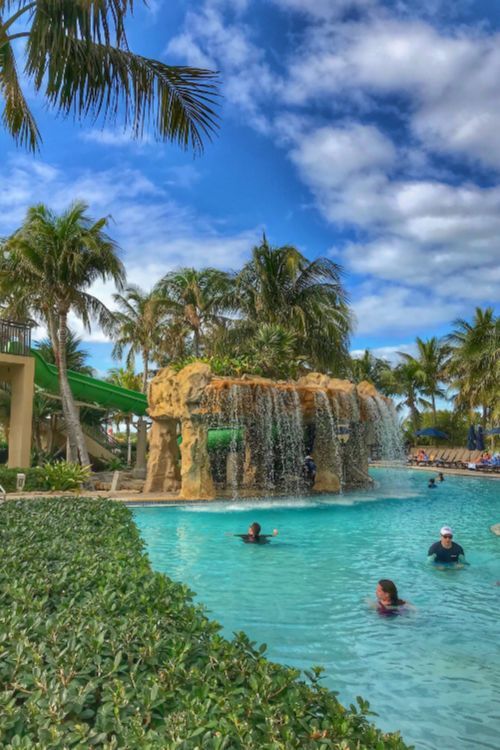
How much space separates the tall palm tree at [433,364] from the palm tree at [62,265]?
30.6 meters

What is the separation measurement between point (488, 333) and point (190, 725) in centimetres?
4207

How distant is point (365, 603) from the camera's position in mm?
8008

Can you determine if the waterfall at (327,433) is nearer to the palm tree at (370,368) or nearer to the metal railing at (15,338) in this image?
the metal railing at (15,338)

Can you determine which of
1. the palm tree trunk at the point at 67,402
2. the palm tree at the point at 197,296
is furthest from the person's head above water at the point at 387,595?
the palm tree at the point at 197,296

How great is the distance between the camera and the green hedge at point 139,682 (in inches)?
93.7

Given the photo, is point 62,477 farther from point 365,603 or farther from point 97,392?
point 365,603

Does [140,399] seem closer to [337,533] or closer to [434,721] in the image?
[337,533]

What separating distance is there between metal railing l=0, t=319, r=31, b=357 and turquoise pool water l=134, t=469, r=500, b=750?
860 centimetres

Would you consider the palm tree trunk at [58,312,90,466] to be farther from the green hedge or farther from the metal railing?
the green hedge

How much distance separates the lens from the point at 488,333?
134 ft

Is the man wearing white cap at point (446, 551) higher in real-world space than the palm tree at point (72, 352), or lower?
lower

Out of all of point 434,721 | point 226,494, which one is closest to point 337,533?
point 226,494

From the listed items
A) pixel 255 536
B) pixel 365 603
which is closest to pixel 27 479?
pixel 255 536

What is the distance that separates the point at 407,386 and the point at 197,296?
23619 millimetres
